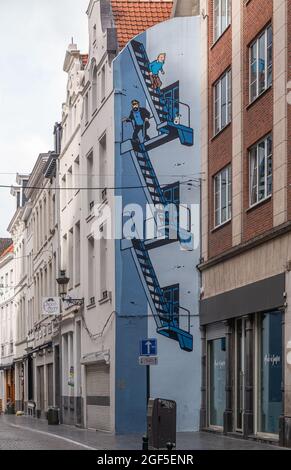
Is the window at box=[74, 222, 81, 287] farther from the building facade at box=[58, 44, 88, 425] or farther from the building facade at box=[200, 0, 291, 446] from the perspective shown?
the building facade at box=[200, 0, 291, 446]

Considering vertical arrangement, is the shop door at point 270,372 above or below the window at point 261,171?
below

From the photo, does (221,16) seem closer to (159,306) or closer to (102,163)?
(102,163)

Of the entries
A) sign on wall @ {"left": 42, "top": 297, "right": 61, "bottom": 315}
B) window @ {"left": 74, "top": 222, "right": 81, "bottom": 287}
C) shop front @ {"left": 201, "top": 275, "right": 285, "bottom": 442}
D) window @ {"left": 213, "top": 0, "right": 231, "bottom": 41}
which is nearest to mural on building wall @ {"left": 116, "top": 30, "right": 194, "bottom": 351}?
shop front @ {"left": 201, "top": 275, "right": 285, "bottom": 442}

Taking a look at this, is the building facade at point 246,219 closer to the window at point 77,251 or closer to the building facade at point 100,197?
the building facade at point 100,197

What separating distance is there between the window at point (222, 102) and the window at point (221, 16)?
1.55 meters

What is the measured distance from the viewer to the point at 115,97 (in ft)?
127

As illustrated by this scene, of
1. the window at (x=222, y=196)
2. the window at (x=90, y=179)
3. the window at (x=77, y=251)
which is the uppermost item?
the window at (x=90, y=179)

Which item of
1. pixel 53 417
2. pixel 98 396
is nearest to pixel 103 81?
pixel 98 396

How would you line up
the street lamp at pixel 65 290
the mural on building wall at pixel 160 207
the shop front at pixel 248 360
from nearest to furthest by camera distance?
the shop front at pixel 248 360 < the mural on building wall at pixel 160 207 < the street lamp at pixel 65 290

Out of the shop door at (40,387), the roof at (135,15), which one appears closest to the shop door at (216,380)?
the roof at (135,15)

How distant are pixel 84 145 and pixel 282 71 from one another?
59.7ft

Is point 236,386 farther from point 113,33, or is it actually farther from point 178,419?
point 113,33

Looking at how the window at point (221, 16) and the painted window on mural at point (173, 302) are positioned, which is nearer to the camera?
the window at point (221, 16)

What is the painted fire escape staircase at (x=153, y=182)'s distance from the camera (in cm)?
3762
